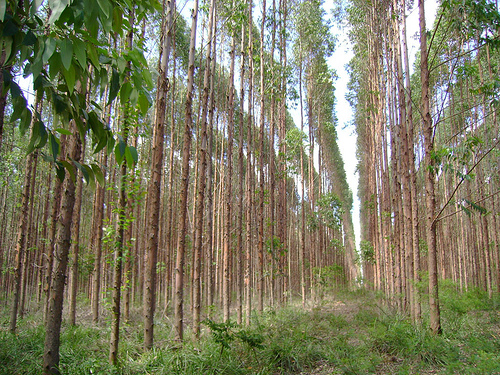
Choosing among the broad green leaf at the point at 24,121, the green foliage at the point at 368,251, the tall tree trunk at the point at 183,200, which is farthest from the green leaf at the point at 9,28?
the green foliage at the point at 368,251

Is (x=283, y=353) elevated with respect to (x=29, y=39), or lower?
lower

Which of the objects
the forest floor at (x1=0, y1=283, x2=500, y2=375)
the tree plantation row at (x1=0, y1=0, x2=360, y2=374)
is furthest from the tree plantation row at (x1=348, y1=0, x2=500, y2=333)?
the tree plantation row at (x1=0, y1=0, x2=360, y2=374)

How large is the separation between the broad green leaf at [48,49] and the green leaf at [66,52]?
0.02m

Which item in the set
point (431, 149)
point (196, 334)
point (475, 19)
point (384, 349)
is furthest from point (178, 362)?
point (475, 19)

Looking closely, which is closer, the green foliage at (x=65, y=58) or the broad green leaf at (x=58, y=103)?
the green foliage at (x=65, y=58)

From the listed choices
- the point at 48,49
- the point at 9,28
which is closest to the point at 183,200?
the point at 9,28

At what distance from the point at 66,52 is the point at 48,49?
0.05 m

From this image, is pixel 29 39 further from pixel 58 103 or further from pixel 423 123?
pixel 423 123

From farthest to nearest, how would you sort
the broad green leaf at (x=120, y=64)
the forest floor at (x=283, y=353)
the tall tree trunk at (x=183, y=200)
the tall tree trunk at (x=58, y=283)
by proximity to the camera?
the tall tree trunk at (x=183, y=200), the forest floor at (x=283, y=353), the tall tree trunk at (x=58, y=283), the broad green leaf at (x=120, y=64)

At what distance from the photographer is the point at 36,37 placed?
1142 millimetres

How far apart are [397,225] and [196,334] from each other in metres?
7.66

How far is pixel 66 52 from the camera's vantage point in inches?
40.3

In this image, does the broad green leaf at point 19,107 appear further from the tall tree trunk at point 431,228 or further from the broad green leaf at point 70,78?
the tall tree trunk at point 431,228

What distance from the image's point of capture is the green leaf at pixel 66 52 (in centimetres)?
100
